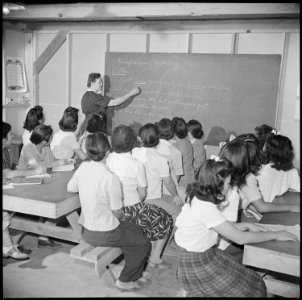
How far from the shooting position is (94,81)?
5.14 meters

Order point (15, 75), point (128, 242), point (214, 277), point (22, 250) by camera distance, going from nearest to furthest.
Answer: point (214, 277) < point (128, 242) < point (22, 250) < point (15, 75)

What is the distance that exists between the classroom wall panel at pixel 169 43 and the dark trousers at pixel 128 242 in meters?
3.29

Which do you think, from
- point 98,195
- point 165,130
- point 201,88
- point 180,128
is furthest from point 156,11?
point 98,195

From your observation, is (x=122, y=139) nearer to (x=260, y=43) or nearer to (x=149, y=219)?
(x=149, y=219)

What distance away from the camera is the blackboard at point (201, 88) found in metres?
4.94

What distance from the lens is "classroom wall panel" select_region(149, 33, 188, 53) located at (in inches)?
211

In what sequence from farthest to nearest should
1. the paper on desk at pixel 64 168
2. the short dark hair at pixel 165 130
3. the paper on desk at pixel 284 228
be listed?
the short dark hair at pixel 165 130, the paper on desk at pixel 64 168, the paper on desk at pixel 284 228

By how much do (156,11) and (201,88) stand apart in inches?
46.6

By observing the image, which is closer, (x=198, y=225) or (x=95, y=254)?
(x=198, y=225)

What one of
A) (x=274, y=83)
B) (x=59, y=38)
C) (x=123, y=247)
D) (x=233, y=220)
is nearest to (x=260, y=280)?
(x=233, y=220)

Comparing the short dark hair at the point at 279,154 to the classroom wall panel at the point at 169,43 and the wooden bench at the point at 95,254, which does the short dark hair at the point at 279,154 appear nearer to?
the wooden bench at the point at 95,254

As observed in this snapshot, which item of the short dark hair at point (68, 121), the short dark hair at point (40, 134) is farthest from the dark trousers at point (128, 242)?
the short dark hair at point (68, 121)

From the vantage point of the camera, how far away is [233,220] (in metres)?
2.43

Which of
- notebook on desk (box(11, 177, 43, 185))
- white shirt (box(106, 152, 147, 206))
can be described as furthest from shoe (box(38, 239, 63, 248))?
white shirt (box(106, 152, 147, 206))
